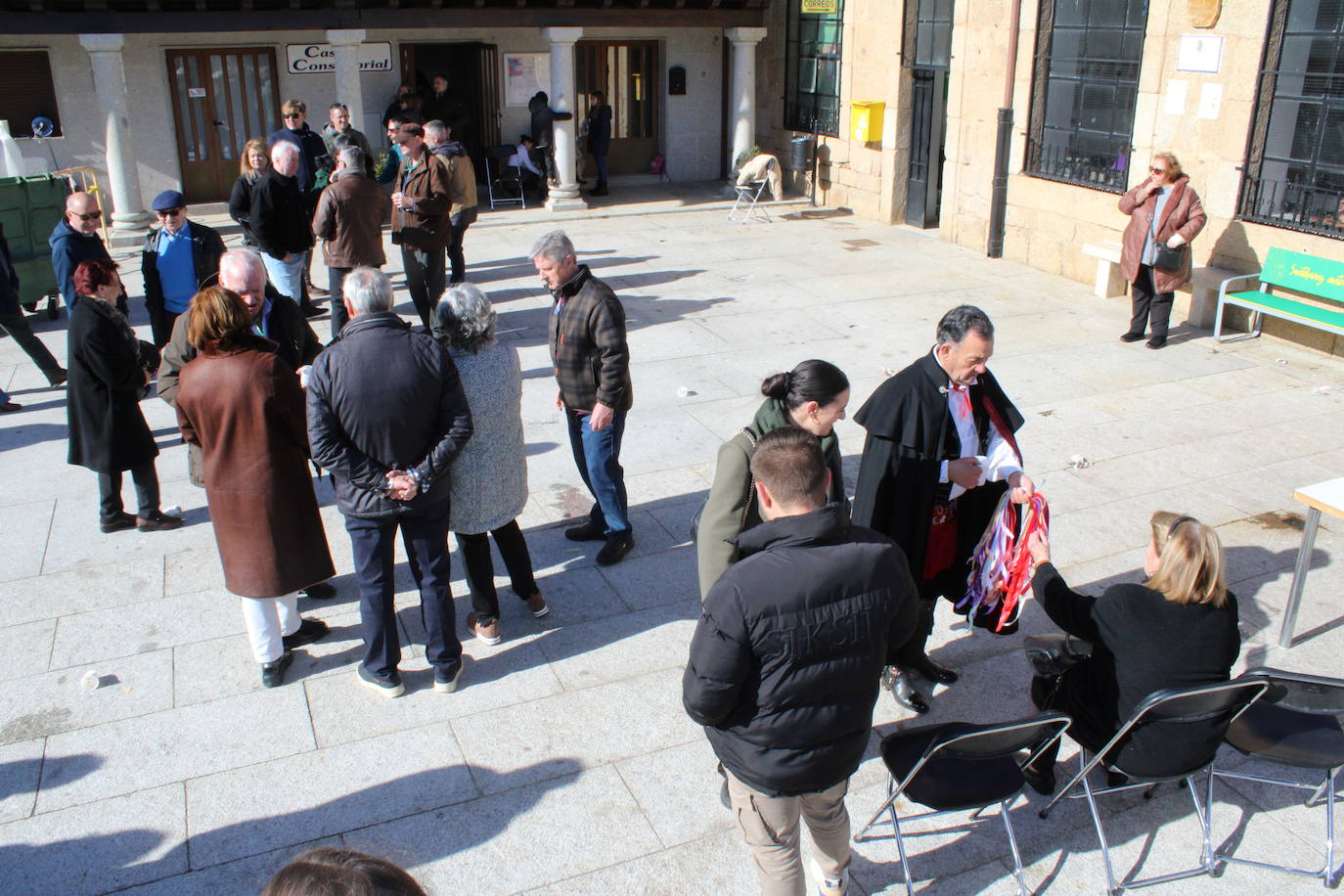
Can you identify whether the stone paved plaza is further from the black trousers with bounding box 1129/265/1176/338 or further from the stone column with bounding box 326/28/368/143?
the stone column with bounding box 326/28/368/143

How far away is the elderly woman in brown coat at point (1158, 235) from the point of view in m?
8.90

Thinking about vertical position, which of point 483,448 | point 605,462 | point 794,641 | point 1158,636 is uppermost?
point 794,641

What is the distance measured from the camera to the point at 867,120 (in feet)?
46.4

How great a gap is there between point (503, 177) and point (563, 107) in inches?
63.2

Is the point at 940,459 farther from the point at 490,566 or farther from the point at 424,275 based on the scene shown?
the point at 424,275

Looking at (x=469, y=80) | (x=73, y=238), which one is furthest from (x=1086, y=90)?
(x=469, y=80)

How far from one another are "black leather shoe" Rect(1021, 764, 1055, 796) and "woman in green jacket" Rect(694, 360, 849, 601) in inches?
51.3

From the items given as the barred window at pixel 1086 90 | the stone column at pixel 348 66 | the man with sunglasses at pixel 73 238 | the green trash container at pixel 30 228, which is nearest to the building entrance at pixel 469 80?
the stone column at pixel 348 66

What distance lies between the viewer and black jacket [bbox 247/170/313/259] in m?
8.49

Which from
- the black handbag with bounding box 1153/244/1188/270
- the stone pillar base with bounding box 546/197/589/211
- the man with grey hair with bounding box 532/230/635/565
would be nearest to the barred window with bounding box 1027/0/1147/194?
the black handbag with bounding box 1153/244/1188/270

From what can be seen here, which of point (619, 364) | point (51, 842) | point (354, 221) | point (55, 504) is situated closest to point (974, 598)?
point (619, 364)

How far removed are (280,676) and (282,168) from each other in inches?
206

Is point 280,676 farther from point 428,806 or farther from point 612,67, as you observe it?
point 612,67

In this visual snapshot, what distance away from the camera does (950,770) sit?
11.4ft
